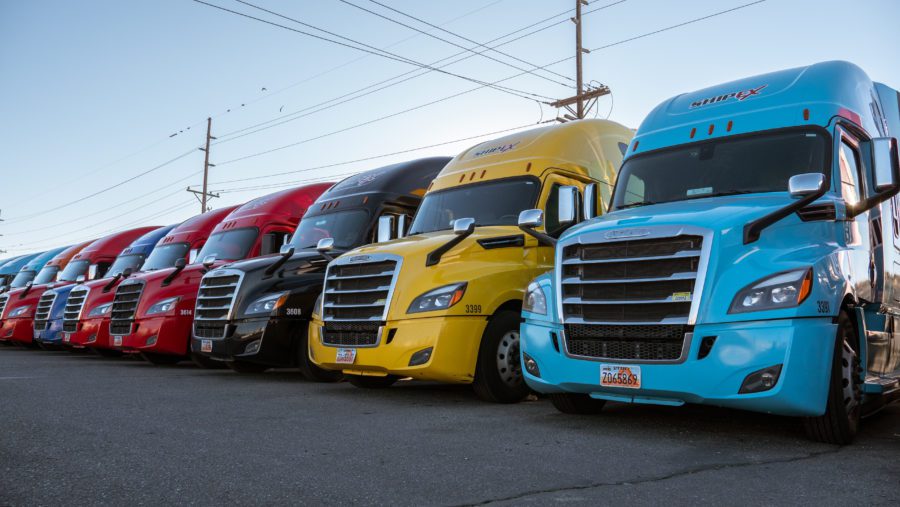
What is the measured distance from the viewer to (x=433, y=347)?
741 cm

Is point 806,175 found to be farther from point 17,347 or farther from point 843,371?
point 17,347

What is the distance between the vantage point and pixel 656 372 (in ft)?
18.1

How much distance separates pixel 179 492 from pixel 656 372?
11.0ft

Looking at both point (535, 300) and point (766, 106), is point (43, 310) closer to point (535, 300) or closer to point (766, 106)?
point (535, 300)

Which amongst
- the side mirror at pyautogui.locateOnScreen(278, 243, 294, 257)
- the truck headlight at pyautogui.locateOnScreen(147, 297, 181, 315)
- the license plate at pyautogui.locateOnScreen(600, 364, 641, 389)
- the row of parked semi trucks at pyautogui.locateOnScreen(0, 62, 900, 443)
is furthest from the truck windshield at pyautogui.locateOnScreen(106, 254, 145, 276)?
the license plate at pyautogui.locateOnScreen(600, 364, 641, 389)

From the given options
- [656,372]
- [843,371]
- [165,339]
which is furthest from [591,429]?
[165,339]

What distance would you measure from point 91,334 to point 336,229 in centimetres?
641

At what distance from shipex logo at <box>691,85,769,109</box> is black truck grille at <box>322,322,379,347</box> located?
13.3 feet

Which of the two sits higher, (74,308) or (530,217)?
(530,217)

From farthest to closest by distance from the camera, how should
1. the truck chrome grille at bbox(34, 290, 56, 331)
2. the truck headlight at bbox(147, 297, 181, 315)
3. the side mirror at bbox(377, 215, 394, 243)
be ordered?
the truck chrome grille at bbox(34, 290, 56, 331) < the truck headlight at bbox(147, 297, 181, 315) < the side mirror at bbox(377, 215, 394, 243)

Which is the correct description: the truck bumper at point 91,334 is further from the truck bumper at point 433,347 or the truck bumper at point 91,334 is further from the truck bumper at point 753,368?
the truck bumper at point 753,368

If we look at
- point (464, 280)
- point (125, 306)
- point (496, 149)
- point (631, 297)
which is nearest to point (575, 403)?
point (631, 297)

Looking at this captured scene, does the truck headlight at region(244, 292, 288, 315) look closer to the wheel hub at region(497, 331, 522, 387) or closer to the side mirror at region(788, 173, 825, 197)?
the wheel hub at region(497, 331, 522, 387)

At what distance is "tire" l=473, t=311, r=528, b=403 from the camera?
768 centimetres
